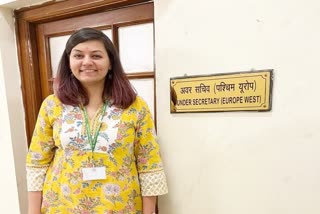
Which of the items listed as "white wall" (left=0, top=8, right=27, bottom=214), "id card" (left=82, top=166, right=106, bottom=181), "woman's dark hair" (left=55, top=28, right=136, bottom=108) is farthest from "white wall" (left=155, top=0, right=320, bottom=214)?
"white wall" (left=0, top=8, right=27, bottom=214)

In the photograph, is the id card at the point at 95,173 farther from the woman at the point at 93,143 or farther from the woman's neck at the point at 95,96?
the woman's neck at the point at 95,96

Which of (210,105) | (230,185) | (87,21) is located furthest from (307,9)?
(87,21)

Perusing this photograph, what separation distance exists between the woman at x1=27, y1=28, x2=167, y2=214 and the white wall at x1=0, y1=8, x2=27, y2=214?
58 cm

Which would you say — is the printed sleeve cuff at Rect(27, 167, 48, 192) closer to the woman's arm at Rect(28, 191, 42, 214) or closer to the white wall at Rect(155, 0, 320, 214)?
the woman's arm at Rect(28, 191, 42, 214)

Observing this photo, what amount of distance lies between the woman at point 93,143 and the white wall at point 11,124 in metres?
0.58

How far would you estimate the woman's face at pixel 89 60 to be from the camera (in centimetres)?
77

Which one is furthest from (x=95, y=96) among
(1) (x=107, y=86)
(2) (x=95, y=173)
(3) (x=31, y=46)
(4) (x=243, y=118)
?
(3) (x=31, y=46)

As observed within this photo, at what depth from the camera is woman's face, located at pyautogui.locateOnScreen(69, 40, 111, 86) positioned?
768 millimetres

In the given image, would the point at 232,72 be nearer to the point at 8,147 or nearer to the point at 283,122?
the point at 283,122

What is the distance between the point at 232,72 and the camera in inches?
30.2

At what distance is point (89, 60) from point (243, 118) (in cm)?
57

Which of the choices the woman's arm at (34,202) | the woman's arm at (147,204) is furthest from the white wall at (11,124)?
the woman's arm at (147,204)

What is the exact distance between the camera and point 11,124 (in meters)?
1.32

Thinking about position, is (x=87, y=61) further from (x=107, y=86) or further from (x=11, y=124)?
(x=11, y=124)
